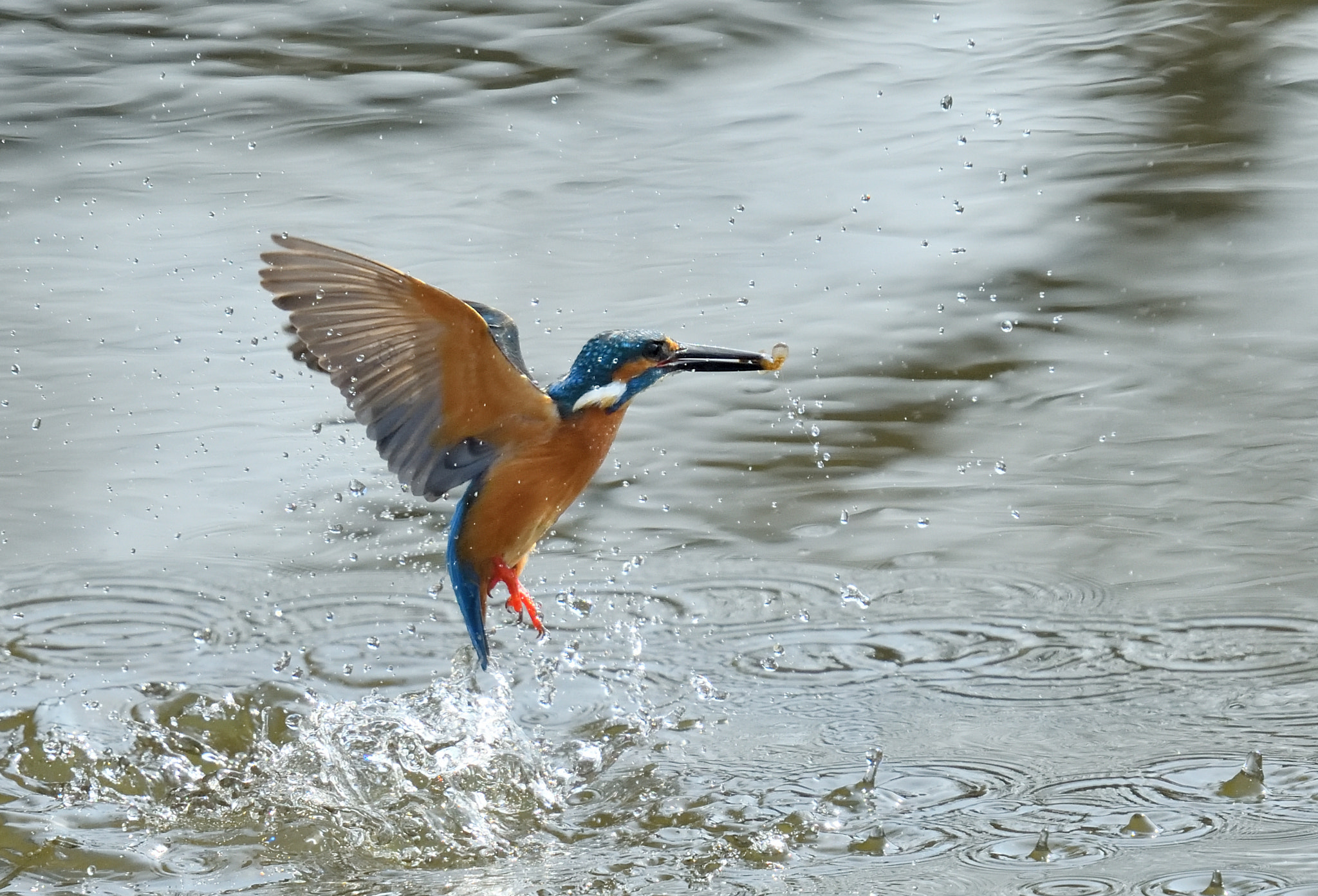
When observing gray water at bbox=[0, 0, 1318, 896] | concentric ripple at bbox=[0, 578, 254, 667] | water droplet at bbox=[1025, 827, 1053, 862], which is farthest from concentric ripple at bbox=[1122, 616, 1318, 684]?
concentric ripple at bbox=[0, 578, 254, 667]

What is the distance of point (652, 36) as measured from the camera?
24.9 feet

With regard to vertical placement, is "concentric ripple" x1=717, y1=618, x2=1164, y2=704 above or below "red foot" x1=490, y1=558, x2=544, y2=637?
below

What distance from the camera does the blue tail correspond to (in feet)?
9.59

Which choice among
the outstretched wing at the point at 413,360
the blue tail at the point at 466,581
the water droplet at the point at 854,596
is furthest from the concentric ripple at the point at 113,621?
the water droplet at the point at 854,596

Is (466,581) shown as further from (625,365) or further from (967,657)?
(967,657)

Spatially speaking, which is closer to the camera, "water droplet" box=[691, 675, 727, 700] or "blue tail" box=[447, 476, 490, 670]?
"blue tail" box=[447, 476, 490, 670]

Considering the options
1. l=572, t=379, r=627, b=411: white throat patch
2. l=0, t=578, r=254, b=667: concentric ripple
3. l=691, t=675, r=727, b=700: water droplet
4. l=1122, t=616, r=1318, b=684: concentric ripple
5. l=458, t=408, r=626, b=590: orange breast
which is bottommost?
l=1122, t=616, r=1318, b=684: concentric ripple

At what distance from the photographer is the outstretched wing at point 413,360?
2.64m

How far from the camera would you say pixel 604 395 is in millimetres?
2811

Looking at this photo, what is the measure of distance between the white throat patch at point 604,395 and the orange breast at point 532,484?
23 mm

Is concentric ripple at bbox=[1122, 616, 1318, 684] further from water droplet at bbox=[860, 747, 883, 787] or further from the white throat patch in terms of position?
the white throat patch

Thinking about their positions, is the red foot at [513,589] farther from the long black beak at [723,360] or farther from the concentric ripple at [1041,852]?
the concentric ripple at [1041,852]

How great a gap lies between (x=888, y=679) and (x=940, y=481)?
1.03 m

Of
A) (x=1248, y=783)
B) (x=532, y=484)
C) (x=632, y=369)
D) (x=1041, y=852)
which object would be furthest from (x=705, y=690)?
(x=1248, y=783)
